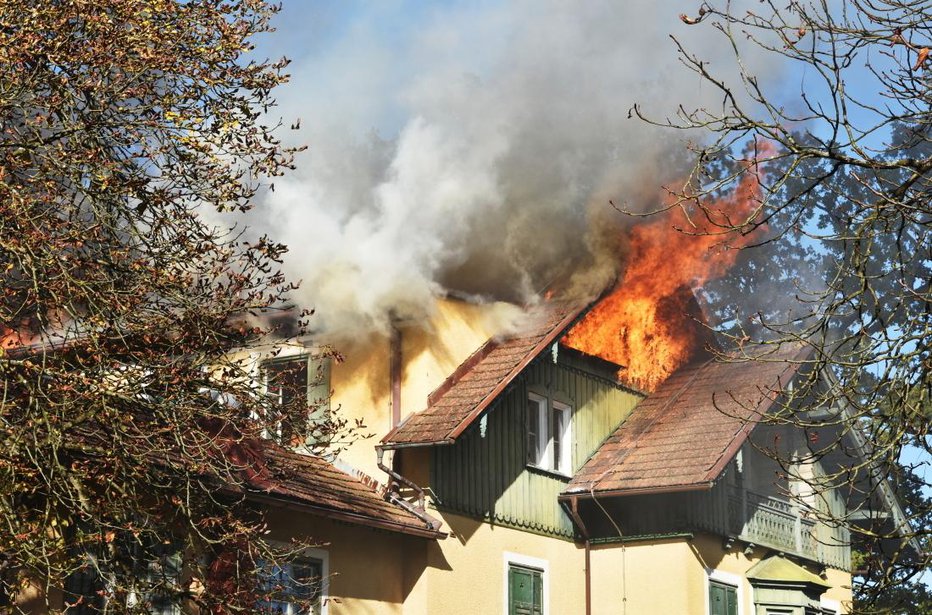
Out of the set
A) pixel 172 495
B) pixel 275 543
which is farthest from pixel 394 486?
pixel 172 495

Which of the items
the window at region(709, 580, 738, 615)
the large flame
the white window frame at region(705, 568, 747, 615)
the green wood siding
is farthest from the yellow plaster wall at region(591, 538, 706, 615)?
the large flame

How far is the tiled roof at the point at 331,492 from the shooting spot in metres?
16.1

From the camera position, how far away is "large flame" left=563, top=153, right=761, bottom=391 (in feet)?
75.2

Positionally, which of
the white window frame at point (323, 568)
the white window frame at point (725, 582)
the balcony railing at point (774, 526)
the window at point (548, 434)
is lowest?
the white window frame at point (323, 568)

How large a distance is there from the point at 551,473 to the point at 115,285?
1105 cm

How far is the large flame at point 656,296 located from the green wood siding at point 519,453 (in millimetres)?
739

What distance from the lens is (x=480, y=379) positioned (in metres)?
20.7

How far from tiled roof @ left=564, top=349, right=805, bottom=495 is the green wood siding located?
0.45m

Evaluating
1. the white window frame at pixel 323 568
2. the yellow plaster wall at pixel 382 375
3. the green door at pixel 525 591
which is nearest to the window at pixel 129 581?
the white window frame at pixel 323 568

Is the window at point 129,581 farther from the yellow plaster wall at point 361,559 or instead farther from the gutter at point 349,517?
the yellow plaster wall at point 361,559

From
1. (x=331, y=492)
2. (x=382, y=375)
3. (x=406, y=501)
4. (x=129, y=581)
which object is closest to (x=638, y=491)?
(x=406, y=501)

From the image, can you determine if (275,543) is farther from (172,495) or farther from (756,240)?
(756,240)

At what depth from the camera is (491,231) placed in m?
21.5

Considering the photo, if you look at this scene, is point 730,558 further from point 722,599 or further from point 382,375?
point 382,375
